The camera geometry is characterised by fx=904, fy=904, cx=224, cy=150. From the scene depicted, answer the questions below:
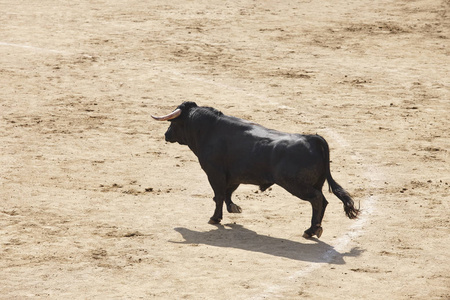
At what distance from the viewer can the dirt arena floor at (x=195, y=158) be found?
1044 centimetres

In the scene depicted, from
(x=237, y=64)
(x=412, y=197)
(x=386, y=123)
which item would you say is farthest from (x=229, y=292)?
(x=237, y=64)

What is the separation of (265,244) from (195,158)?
13.8 ft

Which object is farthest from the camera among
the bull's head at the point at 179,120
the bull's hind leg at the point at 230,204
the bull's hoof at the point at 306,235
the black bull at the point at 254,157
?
the bull's head at the point at 179,120

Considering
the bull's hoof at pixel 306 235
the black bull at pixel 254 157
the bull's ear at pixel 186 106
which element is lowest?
the bull's hoof at pixel 306 235

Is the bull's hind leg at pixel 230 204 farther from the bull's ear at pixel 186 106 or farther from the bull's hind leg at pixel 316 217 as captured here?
the bull's ear at pixel 186 106

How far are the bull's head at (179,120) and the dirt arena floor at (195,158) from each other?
994 mm

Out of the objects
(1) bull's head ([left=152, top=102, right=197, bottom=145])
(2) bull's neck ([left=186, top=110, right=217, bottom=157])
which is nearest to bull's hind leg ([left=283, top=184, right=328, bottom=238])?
(2) bull's neck ([left=186, top=110, right=217, bottom=157])

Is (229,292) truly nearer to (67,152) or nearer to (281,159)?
(281,159)

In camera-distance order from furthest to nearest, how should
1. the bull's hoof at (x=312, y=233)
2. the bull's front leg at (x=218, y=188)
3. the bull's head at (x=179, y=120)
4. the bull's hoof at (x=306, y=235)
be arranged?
1. the bull's head at (x=179, y=120)
2. the bull's front leg at (x=218, y=188)
3. the bull's hoof at (x=306, y=235)
4. the bull's hoof at (x=312, y=233)

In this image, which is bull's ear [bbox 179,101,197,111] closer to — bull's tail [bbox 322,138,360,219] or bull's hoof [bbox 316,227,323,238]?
bull's tail [bbox 322,138,360,219]

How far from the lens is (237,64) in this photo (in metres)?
20.5

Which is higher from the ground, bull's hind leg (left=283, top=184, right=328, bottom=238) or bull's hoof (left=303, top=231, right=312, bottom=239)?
bull's hind leg (left=283, top=184, right=328, bottom=238)

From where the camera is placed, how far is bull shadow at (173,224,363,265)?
10938 millimetres

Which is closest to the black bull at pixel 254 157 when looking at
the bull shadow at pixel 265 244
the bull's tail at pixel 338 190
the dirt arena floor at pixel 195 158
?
the bull's tail at pixel 338 190
